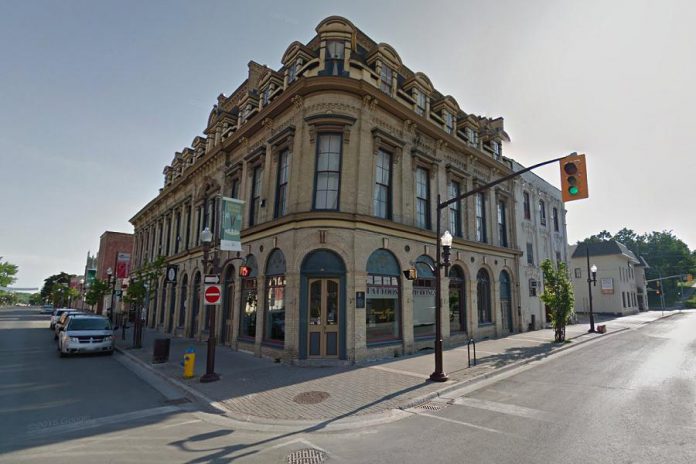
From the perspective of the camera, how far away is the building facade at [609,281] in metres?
48.6

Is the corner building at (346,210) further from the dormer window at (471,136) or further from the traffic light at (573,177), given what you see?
the traffic light at (573,177)

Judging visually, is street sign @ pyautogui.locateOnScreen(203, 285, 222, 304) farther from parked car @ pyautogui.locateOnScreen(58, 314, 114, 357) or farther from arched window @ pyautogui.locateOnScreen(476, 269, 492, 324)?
arched window @ pyautogui.locateOnScreen(476, 269, 492, 324)

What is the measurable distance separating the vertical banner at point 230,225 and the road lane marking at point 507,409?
27.1 feet

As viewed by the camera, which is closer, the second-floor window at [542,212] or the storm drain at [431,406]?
the storm drain at [431,406]

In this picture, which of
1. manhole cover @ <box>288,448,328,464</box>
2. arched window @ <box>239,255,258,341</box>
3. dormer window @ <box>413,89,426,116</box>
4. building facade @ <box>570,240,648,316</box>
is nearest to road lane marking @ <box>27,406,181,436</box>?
manhole cover @ <box>288,448,328,464</box>

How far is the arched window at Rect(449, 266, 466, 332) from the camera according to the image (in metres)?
19.0

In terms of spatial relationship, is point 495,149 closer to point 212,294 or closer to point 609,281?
point 212,294

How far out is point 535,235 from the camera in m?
27.3

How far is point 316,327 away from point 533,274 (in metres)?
19.5

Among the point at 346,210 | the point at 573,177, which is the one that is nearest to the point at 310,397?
the point at 346,210

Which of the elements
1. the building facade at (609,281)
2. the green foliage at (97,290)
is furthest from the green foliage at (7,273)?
the building facade at (609,281)

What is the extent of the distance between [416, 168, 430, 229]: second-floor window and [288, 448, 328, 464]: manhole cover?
42.0 ft

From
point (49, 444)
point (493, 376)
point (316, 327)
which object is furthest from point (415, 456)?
point (316, 327)

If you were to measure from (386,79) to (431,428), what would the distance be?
14.5 metres
